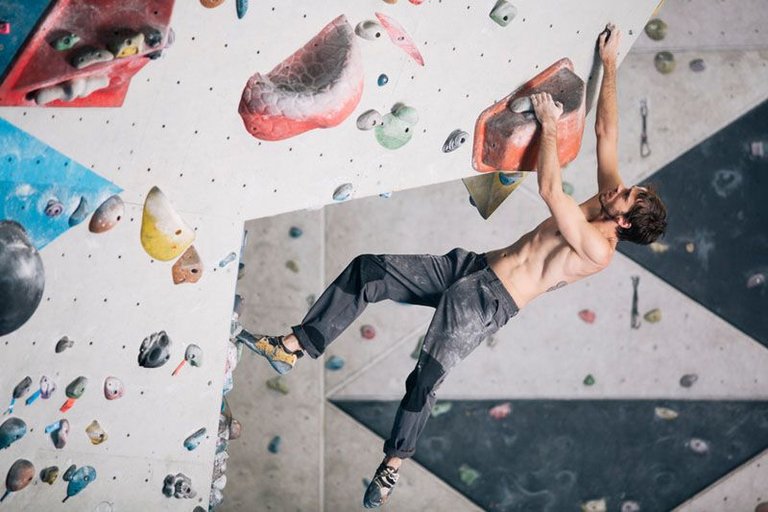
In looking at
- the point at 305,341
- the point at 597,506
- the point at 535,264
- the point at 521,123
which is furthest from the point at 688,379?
the point at 305,341

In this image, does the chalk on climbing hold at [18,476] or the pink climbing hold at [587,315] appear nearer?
the chalk on climbing hold at [18,476]

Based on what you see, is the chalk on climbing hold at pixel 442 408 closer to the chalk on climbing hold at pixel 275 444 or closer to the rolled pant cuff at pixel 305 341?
the chalk on climbing hold at pixel 275 444

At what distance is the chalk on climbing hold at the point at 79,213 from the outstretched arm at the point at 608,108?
184 cm

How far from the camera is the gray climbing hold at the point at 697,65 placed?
18.2 feet

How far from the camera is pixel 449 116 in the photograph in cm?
405

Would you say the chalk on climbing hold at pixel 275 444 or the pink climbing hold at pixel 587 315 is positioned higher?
the pink climbing hold at pixel 587 315

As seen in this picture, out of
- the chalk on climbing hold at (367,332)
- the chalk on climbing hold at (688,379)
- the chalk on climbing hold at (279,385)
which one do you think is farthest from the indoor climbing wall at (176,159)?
the chalk on climbing hold at (688,379)

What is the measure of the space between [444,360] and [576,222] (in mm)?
663

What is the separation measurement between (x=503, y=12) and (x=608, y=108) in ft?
1.97

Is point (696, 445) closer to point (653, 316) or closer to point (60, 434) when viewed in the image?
point (653, 316)

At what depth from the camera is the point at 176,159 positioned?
3.51 m

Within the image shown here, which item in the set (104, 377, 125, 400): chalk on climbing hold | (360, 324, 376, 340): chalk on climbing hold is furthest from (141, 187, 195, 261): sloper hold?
(360, 324, 376, 340): chalk on climbing hold

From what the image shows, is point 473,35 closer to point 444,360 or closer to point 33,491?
point 444,360

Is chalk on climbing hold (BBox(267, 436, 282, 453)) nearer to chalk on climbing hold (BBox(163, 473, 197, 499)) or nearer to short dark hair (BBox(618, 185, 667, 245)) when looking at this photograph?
chalk on climbing hold (BBox(163, 473, 197, 499))
